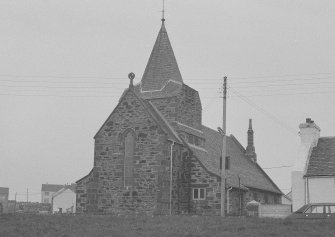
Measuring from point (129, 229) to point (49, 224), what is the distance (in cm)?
443

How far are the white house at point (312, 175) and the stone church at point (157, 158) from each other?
5152mm

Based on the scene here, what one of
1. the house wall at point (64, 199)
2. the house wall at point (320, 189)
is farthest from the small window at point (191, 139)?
the house wall at point (64, 199)

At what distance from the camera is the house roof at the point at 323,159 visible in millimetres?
38969

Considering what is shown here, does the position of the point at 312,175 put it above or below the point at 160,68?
below

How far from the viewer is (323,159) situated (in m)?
40.3

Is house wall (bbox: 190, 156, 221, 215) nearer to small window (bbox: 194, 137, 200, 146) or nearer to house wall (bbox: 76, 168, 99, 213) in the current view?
small window (bbox: 194, 137, 200, 146)

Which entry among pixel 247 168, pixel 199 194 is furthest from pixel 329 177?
pixel 247 168

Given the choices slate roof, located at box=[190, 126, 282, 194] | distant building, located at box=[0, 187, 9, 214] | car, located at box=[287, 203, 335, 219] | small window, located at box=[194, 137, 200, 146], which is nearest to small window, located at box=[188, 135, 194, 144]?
small window, located at box=[194, 137, 200, 146]

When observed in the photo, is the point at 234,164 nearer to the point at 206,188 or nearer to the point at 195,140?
the point at 195,140

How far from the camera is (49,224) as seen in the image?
2516cm

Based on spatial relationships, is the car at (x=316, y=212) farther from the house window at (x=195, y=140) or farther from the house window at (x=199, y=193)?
the house window at (x=195, y=140)

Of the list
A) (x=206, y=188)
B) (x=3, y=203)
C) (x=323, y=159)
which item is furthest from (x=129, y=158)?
(x=3, y=203)

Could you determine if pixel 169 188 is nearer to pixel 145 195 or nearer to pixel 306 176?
pixel 145 195

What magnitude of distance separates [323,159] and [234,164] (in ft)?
46.8
